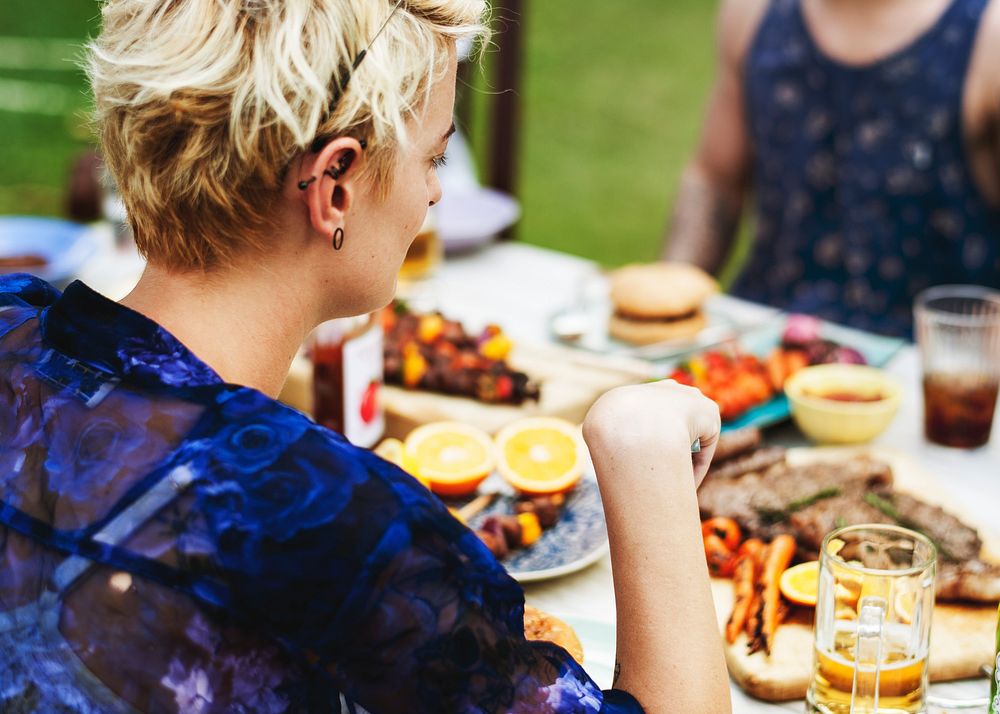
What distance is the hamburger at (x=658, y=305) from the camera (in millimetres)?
2668

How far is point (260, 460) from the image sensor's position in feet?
3.31

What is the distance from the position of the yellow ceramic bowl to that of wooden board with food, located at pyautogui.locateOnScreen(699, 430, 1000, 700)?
10 cm

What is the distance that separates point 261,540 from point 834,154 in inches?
108

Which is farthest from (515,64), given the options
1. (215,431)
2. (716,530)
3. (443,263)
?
(215,431)

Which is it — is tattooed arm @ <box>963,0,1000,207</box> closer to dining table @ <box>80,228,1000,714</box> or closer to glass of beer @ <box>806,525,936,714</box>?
dining table @ <box>80,228,1000,714</box>

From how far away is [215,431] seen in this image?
1.02 metres

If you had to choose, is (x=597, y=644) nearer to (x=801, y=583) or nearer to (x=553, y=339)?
(x=801, y=583)

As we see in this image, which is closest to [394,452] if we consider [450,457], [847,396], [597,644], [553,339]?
[450,457]

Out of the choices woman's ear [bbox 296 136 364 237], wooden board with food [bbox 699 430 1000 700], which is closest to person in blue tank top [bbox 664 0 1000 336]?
wooden board with food [bbox 699 430 1000 700]

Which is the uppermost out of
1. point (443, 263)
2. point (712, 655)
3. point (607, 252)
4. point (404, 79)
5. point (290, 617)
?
point (404, 79)

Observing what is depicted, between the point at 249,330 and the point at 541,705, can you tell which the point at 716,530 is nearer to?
the point at 541,705

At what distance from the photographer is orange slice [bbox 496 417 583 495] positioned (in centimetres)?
189

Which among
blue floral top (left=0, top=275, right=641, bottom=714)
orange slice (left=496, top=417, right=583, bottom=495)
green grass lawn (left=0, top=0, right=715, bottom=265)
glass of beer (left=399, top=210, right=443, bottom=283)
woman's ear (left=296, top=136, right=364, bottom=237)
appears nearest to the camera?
blue floral top (left=0, top=275, right=641, bottom=714)

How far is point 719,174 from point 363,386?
197 centimetres
